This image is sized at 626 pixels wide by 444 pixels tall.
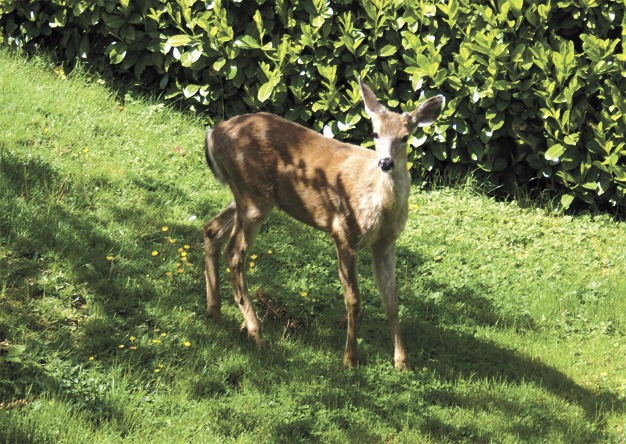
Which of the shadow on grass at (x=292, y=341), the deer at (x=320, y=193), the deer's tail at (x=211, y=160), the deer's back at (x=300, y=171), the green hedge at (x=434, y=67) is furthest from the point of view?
the green hedge at (x=434, y=67)

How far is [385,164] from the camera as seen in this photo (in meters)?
6.60

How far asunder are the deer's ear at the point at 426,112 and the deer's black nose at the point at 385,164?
0.47 metres

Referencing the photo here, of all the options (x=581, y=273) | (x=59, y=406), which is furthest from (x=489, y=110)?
(x=59, y=406)

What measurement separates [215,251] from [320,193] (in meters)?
0.93

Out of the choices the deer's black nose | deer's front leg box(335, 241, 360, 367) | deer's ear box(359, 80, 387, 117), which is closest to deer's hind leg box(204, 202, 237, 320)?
deer's front leg box(335, 241, 360, 367)

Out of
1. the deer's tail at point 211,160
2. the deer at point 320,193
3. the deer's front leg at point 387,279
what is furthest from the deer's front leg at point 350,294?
the deer's tail at point 211,160

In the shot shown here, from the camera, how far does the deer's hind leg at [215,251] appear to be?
7359 millimetres

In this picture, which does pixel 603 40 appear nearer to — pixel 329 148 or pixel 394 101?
pixel 394 101

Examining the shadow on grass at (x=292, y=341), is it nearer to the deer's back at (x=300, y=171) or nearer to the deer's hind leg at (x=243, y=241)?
the deer's hind leg at (x=243, y=241)

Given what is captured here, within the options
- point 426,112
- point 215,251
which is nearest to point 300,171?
point 215,251

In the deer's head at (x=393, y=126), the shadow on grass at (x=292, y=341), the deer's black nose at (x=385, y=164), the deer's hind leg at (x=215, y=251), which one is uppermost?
the deer's head at (x=393, y=126)

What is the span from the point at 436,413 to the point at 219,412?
1.41m

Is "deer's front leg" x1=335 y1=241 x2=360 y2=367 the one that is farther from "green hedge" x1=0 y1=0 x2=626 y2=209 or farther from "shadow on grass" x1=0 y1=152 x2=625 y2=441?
"green hedge" x1=0 y1=0 x2=626 y2=209

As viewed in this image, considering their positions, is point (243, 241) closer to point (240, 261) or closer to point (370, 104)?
point (240, 261)
